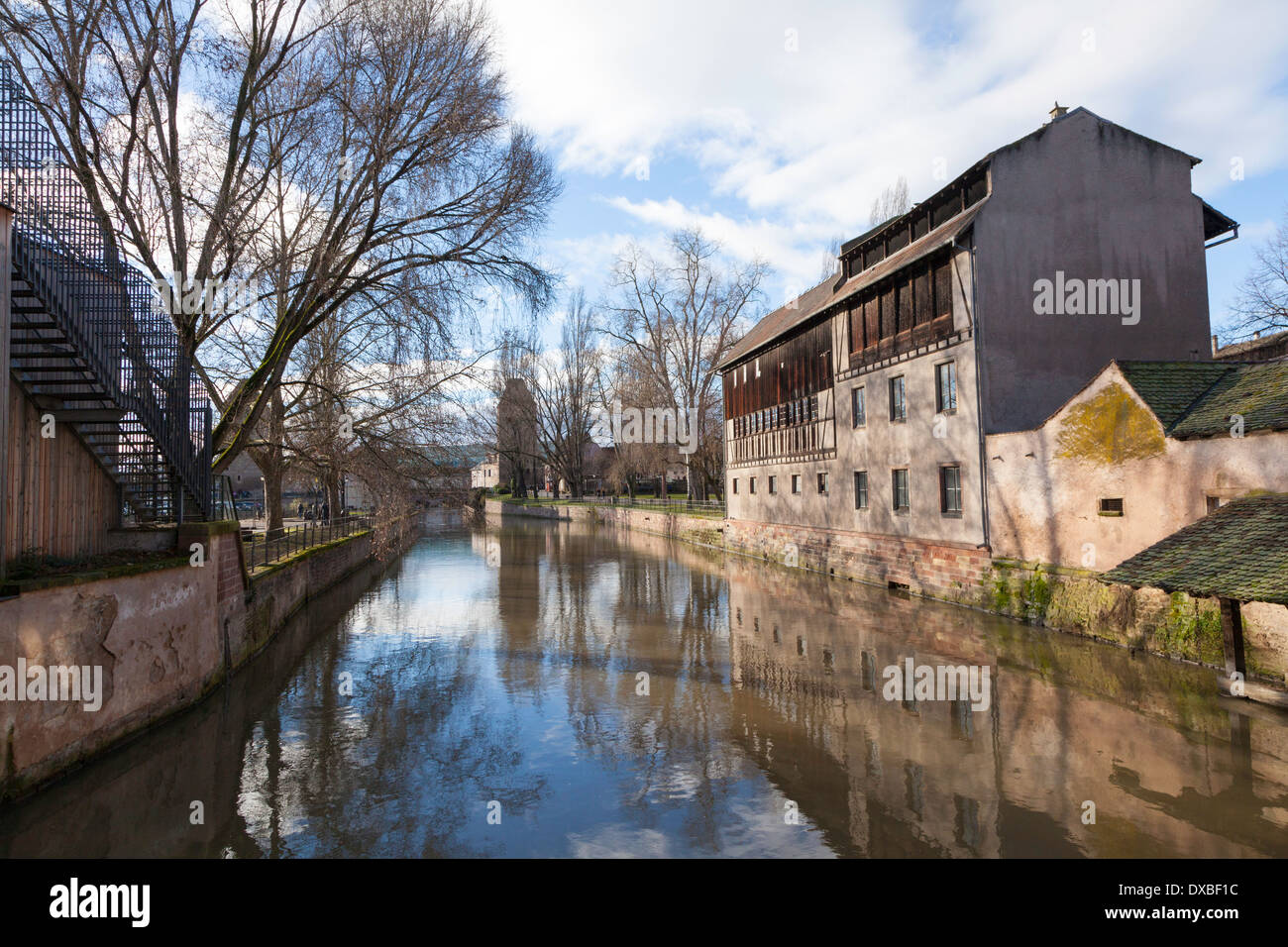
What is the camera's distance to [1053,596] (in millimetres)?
13297

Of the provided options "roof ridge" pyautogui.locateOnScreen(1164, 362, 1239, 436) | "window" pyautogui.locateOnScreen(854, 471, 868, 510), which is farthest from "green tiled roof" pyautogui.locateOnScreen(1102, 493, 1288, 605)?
"window" pyautogui.locateOnScreen(854, 471, 868, 510)

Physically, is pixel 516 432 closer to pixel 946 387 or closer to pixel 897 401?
pixel 897 401

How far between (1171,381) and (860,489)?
356 inches

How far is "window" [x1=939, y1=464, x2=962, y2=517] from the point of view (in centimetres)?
1631

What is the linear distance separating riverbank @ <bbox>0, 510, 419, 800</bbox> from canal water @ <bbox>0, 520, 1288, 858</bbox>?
33cm

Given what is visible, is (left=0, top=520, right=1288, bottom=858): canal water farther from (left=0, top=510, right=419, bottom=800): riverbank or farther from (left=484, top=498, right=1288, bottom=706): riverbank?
(left=484, top=498, right=1288, bottom=706): riverbank

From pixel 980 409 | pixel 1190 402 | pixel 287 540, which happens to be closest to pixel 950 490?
pixel 980 409

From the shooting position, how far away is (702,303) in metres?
41.4

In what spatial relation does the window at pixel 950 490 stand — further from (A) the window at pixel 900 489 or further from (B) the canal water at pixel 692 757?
(B) the canal water at pixel 692 757

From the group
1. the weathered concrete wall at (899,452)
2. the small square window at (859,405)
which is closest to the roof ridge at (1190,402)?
the weathered concrete wall at (899,452)
